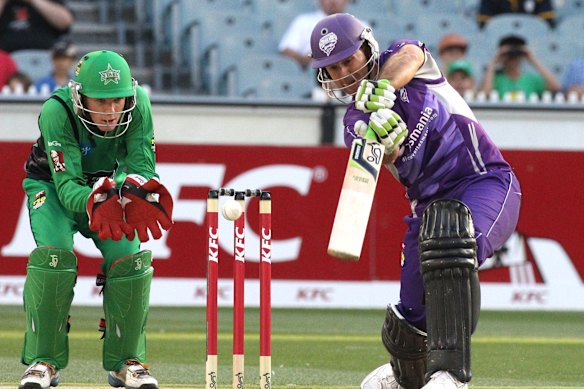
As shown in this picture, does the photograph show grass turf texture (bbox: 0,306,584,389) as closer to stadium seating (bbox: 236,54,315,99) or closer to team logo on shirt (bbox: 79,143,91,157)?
team logo on shirt (bbox: 79,143,91,157)

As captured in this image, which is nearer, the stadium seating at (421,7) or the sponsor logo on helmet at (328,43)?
the sponsor logo on helmet at (328,43)

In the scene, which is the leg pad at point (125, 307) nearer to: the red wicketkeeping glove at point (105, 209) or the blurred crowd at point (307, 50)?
the red wicketkeeping glove at point (105, 209)

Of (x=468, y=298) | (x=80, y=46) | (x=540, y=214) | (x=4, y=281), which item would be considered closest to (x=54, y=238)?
(x=468, y=298)

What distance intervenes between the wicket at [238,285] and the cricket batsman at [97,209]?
40 cm

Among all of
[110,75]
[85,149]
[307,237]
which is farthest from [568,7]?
[110,75]

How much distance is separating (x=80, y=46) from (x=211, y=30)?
1497mm

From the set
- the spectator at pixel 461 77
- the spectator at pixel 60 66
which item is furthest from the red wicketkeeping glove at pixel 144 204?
the spectator at pixel 461 77

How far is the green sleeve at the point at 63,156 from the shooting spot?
598cm

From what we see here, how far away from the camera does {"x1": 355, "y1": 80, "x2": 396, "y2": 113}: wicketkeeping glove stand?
5375 mm

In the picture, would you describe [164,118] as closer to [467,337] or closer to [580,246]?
[580,246]

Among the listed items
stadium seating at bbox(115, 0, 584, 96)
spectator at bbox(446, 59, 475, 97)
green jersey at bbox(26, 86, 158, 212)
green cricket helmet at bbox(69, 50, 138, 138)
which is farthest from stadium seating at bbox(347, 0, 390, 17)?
green cricket helmet at bbox(69, 50, 138, 138)

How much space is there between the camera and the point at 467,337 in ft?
17.8

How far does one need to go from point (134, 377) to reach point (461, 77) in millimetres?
6654

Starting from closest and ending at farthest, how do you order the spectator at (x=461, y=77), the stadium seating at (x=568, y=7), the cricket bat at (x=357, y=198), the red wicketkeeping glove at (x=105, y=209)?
the cricket bat at (x=357, y=198), the red wicketkeeping glove at (x=105, y=209), the spectator at (x=461, y=77), the stadium seating at (x=568, y=7)
